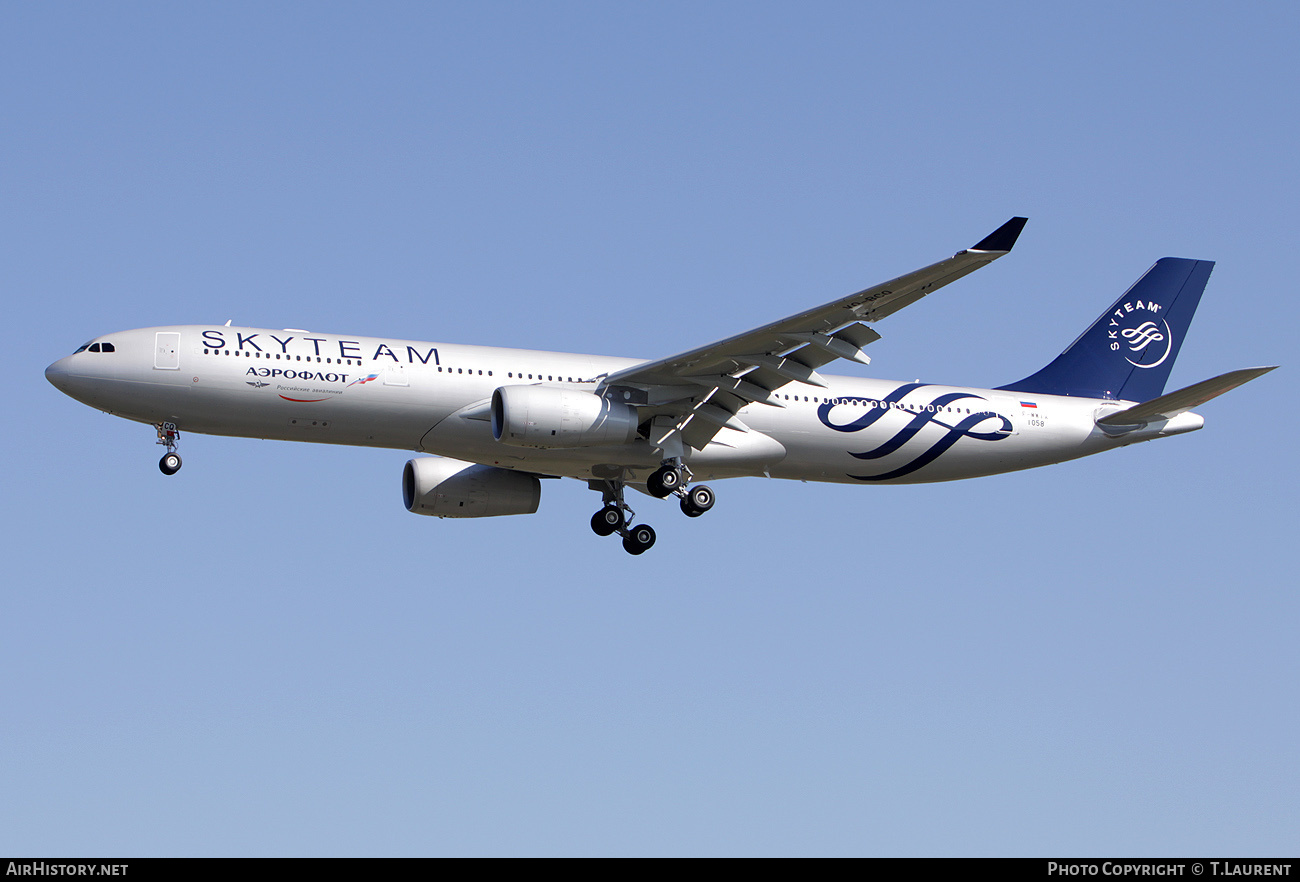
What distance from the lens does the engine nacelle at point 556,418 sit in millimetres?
30141

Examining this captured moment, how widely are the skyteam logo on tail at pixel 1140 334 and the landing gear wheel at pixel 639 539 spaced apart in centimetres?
1362

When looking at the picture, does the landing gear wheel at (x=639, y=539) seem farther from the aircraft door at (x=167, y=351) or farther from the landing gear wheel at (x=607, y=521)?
the aircraft door at (x=167, y=351)

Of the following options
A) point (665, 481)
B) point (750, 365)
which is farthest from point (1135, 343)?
point (665, 481)

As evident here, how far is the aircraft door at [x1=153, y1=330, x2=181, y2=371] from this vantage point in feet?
101

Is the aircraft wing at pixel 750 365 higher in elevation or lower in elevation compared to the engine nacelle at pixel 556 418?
higher

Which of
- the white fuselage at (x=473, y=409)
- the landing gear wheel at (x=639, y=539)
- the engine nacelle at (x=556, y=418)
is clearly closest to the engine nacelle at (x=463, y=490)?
the white fuselage at (x=473, y=409)

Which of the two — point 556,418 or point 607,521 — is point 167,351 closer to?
point 556,418

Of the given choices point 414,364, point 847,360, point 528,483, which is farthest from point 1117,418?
point 414,364

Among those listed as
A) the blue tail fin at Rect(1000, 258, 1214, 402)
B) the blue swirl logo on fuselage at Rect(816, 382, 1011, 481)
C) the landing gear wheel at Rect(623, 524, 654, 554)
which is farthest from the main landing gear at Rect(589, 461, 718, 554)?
the blue tail fin at Rect(1000, 258, 1214, 402)

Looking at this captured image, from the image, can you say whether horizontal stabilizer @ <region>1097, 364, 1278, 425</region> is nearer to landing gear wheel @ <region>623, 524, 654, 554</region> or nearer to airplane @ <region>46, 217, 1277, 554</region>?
airplane @ <region>46, 217, 1277, 554</region>
